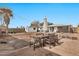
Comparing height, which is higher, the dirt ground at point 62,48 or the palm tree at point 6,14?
the palm tree at point 6,14

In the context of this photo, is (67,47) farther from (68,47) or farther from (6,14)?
(6,14)

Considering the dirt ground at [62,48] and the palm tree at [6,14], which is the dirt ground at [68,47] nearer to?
the dirt ground at [62,48]

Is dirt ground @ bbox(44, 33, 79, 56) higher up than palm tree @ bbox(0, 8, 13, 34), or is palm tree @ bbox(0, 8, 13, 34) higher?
palm tree @ bbox(0, 8, 13, 34)

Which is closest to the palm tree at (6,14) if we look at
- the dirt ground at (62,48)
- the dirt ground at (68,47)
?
the dirt ground at (62,48)

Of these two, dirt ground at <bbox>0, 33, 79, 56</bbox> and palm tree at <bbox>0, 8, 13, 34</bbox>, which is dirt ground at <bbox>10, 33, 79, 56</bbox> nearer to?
dirt ground at <bbox>0, 33, 79, 56</bbox>

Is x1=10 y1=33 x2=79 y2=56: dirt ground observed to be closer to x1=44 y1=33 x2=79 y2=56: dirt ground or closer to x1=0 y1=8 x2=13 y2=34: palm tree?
x1=44 y1=33 x2=79 y2=56: dirt ground

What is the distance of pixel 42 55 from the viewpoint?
3045mm

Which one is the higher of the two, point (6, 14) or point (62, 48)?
point (6, 14)

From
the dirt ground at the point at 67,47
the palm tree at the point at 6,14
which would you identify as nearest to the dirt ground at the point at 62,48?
the dirt ground at the point at 67,47

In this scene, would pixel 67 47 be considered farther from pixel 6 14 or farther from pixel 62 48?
pixel 6 14

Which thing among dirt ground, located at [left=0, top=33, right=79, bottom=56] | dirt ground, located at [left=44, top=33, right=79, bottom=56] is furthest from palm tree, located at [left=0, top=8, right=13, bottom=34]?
dirt ground, located at [left=44, top=33, right=79, bottom=56]

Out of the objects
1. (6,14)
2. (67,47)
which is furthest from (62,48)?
(6,14)

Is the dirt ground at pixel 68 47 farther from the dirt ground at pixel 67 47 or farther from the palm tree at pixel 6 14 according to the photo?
the palm tree at pixel 6 14

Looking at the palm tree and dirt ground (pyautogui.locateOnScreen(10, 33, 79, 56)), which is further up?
the palm tree
